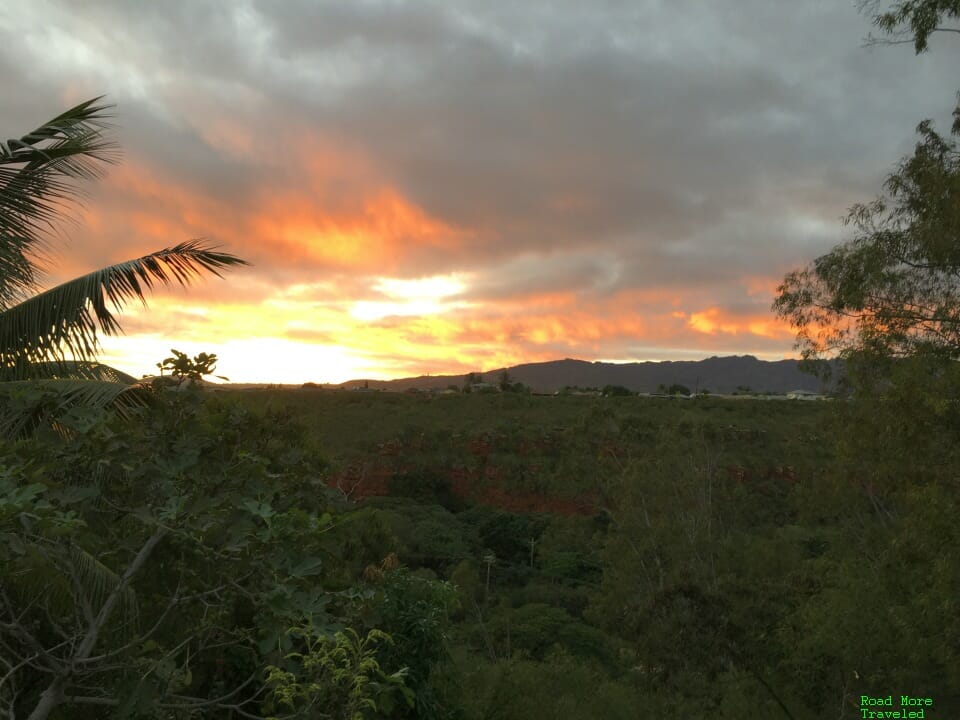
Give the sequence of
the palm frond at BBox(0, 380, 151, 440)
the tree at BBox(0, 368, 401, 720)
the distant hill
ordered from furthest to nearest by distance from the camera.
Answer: the distant hill, the palm frond at BBox(0, 380, 151, 440), the tree at BBox(0, 368, 401, 720)

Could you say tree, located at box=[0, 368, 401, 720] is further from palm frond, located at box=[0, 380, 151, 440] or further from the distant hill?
the distant hill

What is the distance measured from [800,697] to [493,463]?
35197 millimetres

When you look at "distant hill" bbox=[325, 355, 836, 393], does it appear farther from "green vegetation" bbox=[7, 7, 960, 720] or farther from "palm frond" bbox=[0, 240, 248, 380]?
"palm frond" bbox=[0, 240, 248, 380]

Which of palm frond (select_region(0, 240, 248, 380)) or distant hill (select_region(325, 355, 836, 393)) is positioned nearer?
palm frond (select_region(0, 240, 248, 380))

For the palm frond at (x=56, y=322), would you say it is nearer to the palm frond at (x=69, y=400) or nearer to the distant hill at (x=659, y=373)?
the palm frond at (x=69, y=400)

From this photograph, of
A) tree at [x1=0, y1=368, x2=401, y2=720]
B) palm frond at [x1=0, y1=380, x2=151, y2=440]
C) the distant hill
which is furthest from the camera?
the distant hill

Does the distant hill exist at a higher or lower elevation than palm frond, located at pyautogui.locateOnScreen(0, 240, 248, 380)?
higher

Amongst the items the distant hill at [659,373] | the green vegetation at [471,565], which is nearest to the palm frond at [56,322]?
the green vegetation at [471,565]

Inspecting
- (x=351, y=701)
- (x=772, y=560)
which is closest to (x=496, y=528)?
(x=772, y=560)

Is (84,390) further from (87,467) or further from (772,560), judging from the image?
(772,560)

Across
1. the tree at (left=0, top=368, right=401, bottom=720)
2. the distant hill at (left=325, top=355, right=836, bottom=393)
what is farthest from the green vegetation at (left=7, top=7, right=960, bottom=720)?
the distant hill at (left=325, top=355, right=836, bottom=393)

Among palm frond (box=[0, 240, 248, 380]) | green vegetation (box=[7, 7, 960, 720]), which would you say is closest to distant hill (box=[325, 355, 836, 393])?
green vegetation (box=[7, 7, 960, 720])

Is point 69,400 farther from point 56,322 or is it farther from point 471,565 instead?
point 471,565

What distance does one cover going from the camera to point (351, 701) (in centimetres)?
366
